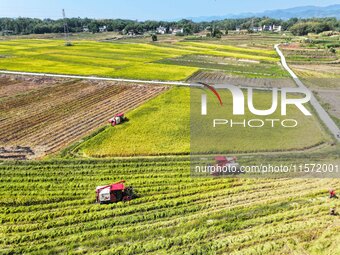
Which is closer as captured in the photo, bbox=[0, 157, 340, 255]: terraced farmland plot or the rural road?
bbox=[0, 157, 340, 255]: terraced farmland plot

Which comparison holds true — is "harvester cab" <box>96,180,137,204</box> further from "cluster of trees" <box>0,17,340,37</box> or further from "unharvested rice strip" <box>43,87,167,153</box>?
"cluster of trees" <box>0,17,340,37</box>

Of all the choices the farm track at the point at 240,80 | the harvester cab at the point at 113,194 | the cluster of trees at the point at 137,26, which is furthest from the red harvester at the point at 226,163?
the cluster of trees at the point at 137,26

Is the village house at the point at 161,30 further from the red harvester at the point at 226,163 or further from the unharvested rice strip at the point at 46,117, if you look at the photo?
the red harvester at the point at 226,163

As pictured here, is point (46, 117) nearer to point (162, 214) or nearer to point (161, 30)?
point (162, 214)

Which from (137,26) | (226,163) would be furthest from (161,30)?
(226,163)

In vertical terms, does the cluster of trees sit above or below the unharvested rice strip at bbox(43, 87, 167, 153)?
above

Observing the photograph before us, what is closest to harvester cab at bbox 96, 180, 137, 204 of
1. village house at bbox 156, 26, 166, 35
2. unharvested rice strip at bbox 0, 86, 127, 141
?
unharvested rice strip at bbox 0, 86, 127, 141
